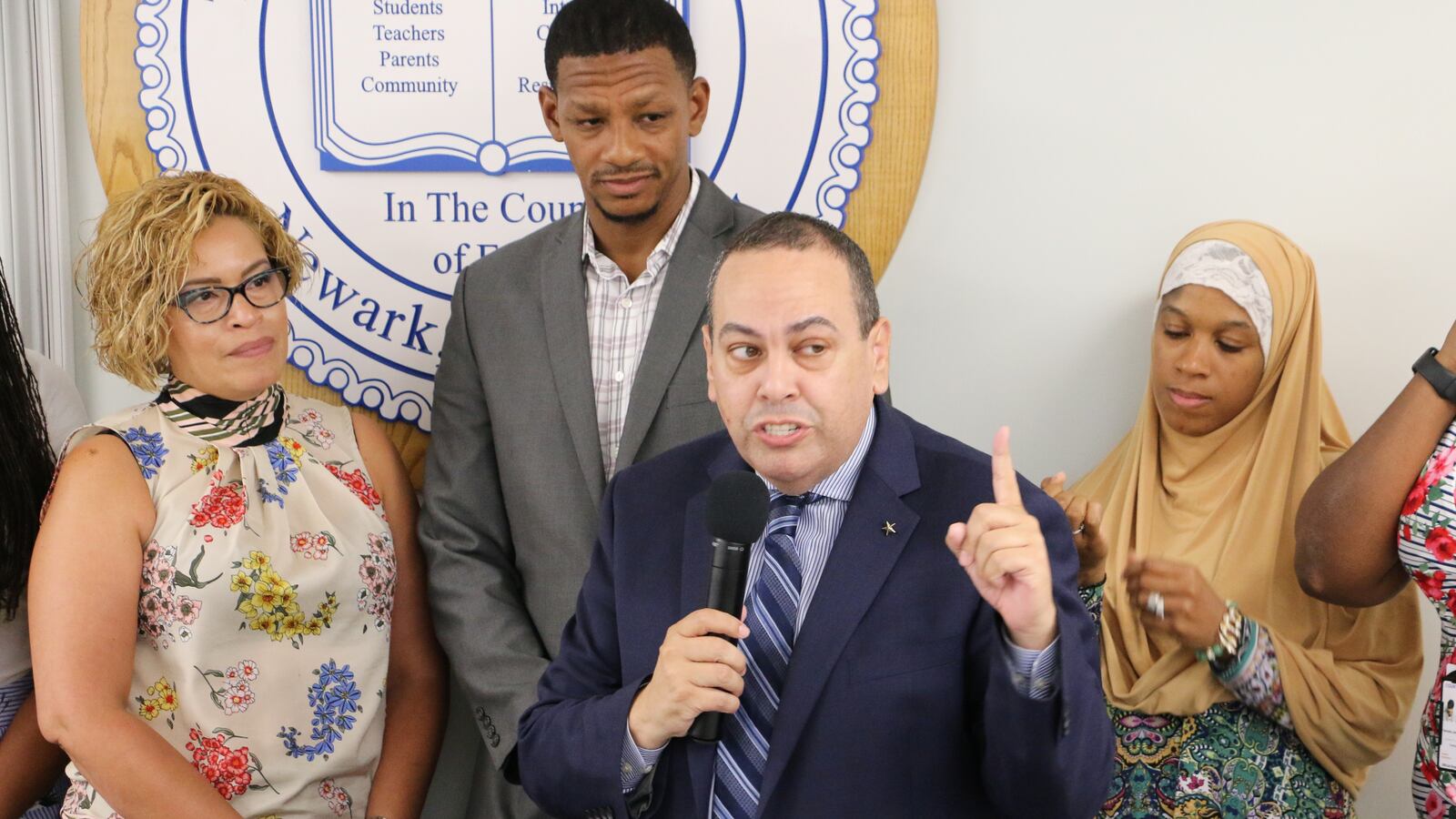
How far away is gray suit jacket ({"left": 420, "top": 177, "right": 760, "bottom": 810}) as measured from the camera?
2.57 meters

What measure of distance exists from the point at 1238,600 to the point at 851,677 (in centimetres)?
120

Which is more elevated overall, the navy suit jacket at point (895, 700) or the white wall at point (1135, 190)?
the white wall at point (1135, 190)

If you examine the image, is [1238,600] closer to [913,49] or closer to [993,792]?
[993,792]

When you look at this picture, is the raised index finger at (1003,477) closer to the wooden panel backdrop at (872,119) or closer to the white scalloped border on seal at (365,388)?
the wooden panel backdrop at (872,119)

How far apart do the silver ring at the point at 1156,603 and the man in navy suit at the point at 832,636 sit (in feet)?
2.52

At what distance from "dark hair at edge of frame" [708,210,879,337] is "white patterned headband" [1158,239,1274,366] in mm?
1070

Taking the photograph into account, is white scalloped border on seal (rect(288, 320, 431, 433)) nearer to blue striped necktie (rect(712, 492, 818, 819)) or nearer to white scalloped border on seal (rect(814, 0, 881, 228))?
white scalloped border on seal (rect(814, 0, 881, 228))

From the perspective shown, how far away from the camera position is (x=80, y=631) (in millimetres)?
2133

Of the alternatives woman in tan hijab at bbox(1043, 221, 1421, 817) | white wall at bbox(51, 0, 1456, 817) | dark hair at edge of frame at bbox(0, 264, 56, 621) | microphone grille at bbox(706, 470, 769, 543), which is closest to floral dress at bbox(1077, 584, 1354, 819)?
woman in tan hijab at bbox(1043, 221, 1421, 817)

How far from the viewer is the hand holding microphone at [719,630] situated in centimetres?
151

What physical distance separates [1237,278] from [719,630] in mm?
1577

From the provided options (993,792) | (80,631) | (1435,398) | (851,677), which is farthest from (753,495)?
(1435,398)

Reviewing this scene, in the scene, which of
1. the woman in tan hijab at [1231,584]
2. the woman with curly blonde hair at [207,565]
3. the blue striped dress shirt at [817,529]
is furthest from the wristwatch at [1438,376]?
the woman with curly blonde hair at [207,565]

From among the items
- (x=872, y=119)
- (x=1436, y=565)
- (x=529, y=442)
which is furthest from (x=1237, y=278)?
(x=529, y=442)
